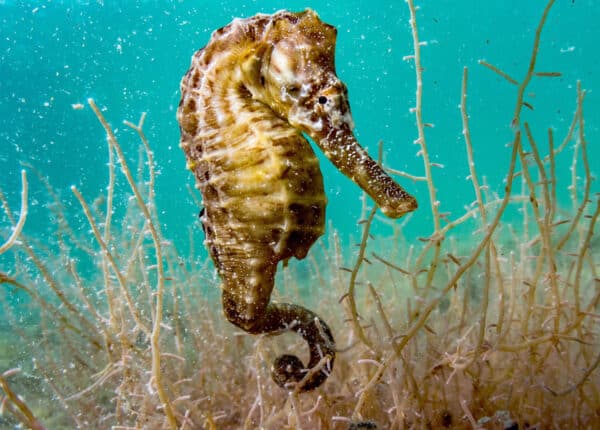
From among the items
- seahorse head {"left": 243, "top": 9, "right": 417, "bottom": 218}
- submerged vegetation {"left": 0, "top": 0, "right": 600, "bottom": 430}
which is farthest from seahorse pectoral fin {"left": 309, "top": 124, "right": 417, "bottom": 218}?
submerged vegetation {"left": 0, "top": 0, "right": 600, "bottom": 430}

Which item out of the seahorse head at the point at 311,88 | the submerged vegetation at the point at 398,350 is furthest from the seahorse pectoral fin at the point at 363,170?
the submerged vegetation at the point at 398,350

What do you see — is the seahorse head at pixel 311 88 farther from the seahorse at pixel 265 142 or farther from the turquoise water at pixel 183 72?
the turquoise water at pixel 183 72

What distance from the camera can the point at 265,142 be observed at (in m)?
1.75

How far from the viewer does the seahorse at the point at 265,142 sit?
5.31 feet

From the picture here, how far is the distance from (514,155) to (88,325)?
2.58m

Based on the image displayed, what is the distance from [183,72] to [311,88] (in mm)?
34044

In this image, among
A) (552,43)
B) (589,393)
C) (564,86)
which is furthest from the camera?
(564,86)

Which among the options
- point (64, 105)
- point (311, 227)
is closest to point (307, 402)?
point (311, 227)

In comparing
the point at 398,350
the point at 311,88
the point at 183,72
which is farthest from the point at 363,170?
the point at 183,72

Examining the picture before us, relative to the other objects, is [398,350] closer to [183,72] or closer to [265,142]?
[265,142]

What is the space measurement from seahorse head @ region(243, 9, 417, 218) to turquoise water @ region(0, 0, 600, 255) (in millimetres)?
9344

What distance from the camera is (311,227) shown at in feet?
6.02

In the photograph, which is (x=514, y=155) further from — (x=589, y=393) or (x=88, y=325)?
(x=88, y=325)

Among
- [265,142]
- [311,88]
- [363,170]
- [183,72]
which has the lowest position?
[363,170]
